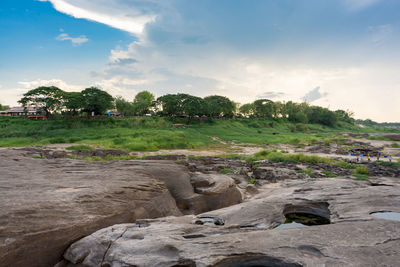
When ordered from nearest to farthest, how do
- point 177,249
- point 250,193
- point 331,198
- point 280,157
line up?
point 177,249
point 331,198
point 250,193
point 280,157

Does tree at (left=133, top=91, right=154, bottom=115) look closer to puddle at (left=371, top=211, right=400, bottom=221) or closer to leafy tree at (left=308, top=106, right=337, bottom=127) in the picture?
puddle at (left=371, top=211, right=400, bottom=221)

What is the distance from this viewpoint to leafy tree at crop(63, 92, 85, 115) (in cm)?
4781

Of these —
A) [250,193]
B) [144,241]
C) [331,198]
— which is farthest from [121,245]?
[250,193]

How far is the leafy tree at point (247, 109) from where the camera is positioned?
10288 cm

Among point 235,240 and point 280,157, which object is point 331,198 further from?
point 280,157

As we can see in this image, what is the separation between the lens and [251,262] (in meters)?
4.88

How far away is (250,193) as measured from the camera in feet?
46.6

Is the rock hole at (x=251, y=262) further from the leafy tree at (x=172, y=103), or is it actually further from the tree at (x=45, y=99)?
the leafy tree at (x=172, y=103)

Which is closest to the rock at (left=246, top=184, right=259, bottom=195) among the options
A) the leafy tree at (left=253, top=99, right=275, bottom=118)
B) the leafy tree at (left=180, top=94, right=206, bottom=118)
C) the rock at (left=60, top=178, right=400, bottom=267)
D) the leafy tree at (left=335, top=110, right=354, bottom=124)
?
the rock at (left=60, top=178, right=400, bottom=267)

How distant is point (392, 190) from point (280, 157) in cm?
1634

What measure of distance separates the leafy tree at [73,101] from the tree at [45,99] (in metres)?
1.40

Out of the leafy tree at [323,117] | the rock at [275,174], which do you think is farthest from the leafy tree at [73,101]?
the leafy tree at [323,117]

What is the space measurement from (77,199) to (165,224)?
2.99 metres

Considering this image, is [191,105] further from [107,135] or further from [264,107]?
[264,107]
